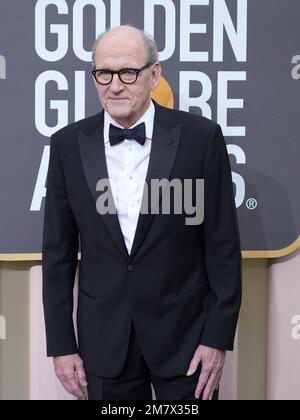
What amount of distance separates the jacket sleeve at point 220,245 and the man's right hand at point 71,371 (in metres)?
0.27

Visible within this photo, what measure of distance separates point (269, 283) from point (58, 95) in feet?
2.43

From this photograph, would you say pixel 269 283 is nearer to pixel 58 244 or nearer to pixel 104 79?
pixel 58 244

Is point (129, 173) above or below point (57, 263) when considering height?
above

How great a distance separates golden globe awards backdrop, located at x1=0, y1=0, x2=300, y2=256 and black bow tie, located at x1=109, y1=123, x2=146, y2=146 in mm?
331

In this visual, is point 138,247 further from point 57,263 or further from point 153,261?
point 57,263

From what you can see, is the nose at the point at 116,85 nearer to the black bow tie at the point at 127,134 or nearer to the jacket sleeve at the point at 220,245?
the black bow tie at the point at 127,134

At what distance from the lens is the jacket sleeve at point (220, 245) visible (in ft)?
4.37

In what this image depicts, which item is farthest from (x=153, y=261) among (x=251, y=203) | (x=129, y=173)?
(x=251, y=203)

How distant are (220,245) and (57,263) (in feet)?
1.13

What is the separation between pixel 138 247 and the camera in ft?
4.33

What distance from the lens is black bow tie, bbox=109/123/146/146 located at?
4.44ft
